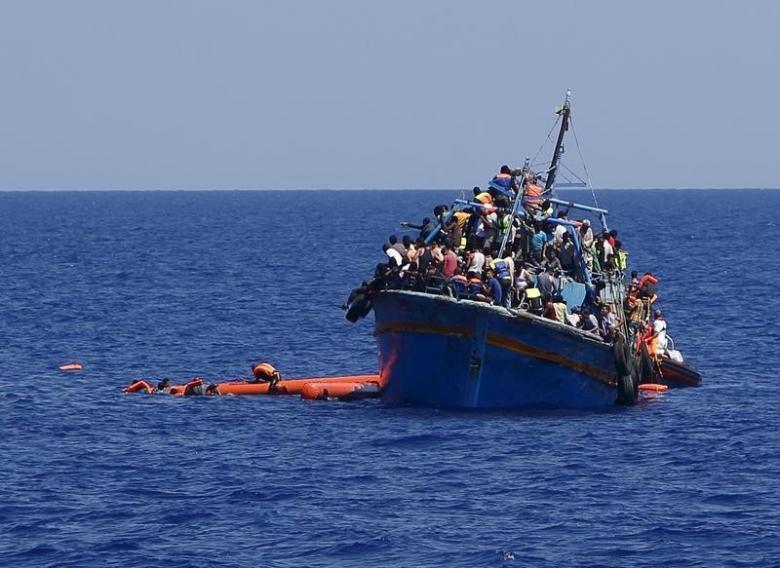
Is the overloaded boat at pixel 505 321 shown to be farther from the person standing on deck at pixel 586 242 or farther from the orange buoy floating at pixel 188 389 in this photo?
the orange buoy floating at pixel 188 389

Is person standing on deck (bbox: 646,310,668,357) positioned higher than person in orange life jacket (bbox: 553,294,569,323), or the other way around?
person in orange life jacket (bbox: 553,294,569,323)

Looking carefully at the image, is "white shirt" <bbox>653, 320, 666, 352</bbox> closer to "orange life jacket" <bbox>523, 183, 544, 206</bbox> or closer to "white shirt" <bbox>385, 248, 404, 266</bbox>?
"orange life jacket" <bbox>523, 183, 544, 206</bbox>

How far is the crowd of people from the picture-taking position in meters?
38.1

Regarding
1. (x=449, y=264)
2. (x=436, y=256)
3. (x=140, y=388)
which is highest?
(x=436, y=256)

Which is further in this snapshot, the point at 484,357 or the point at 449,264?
the point at 449,264

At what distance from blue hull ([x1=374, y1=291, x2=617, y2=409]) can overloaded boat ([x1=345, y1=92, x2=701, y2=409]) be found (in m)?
0.02

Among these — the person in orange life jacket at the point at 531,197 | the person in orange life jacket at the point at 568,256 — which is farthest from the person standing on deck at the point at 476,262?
the person in orange life jacket at the point at 531,197

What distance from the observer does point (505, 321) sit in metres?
37.0

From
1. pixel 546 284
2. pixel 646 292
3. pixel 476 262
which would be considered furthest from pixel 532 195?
pixel 646 292

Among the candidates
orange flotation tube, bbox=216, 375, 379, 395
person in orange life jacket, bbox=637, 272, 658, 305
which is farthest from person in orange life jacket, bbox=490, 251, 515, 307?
person in orange life jacket, bbox=637, 272, 658, 305

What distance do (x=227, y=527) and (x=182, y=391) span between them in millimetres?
14494

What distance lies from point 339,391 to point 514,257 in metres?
5.52

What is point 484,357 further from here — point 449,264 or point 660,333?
point 660,333

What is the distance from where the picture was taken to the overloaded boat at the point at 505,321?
37438mm
